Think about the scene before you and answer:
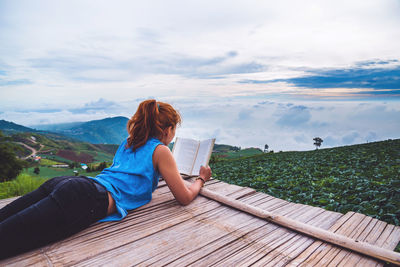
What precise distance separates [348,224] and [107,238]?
2.36 metres

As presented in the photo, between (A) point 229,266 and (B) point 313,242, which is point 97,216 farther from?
(B) point 313,242

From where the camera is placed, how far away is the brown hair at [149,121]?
2697 mm

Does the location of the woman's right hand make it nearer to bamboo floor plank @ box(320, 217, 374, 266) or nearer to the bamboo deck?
the bamboo deck

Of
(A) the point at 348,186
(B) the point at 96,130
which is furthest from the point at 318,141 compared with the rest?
(B) the point at 96,130

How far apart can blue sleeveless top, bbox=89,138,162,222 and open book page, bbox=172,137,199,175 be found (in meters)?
1.04

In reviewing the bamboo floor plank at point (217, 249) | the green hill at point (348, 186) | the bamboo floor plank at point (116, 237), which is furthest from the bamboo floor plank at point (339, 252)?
the green hill at point (348, 186)

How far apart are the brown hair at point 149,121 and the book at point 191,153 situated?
864 millimetres

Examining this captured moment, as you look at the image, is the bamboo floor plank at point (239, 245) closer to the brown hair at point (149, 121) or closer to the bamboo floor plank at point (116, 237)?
the bamboo floor plank at point (116, 237)

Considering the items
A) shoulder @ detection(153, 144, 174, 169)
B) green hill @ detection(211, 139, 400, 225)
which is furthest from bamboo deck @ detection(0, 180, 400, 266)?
green hill @ detection(211, 139, 400, 225)

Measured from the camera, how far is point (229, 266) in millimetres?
1847

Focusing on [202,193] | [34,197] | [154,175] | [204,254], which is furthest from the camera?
[202,193]

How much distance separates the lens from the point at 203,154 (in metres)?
3.55

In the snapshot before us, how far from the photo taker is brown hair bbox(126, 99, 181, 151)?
8.85 feet

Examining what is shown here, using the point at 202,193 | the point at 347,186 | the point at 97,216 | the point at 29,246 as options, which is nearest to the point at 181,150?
the point at 202,193
